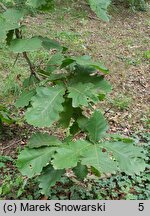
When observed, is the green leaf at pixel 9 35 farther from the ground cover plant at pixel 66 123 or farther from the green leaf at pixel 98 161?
the green leaf at pixel 98 161

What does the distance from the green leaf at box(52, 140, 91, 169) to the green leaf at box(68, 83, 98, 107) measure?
0.25m

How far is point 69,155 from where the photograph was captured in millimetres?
2227

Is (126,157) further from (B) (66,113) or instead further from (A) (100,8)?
(A) (100,8)

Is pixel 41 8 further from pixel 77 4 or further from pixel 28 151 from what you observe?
pixel 77 4

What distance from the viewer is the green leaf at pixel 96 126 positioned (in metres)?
2.47

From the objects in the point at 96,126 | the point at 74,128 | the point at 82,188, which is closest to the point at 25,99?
the point at 74,128

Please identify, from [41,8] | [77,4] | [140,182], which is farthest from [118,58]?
[41,8]

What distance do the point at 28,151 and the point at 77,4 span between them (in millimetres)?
6032

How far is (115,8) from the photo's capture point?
805 cm

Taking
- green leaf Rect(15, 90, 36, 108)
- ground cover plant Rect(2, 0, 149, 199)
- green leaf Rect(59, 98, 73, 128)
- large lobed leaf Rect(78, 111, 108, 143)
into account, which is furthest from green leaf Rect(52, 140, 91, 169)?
green leaf Rect(15, 90, 36, 108)

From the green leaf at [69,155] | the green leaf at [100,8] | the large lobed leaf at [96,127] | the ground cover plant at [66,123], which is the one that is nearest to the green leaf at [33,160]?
the ground cover plant at [66,123]

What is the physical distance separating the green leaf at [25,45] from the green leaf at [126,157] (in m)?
0.76

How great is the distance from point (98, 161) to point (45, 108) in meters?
0.49

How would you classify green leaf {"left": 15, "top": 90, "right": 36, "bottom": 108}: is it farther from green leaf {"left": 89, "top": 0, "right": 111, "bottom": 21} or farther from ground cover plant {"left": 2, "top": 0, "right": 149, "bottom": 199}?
green leaf {"left": 89, "top": 0, "right": 111, "bottom": 21}
